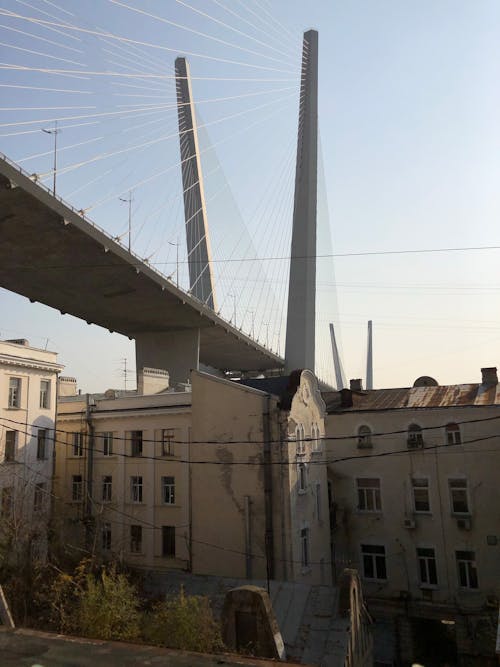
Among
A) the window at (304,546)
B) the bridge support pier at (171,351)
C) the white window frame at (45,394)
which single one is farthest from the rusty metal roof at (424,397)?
the bridge support pier at (171,351)

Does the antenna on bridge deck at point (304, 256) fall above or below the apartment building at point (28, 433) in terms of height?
above

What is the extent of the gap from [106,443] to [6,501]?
4565mm

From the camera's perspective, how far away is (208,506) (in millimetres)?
19656

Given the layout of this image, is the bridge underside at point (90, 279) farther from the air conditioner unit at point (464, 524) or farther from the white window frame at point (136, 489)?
the air conditioner unit at point (464, 524)

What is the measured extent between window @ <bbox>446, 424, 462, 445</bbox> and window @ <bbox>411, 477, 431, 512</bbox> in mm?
2123

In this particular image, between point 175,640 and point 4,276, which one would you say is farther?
point 4,276

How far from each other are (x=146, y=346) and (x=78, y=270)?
17.1 metres

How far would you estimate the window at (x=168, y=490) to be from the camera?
21.3 meters

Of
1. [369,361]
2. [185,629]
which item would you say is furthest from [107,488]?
[369,361]

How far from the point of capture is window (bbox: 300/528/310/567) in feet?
63.7

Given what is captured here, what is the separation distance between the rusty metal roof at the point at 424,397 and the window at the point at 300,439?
23.2 ft

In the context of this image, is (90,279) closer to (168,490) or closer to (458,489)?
(168,490)

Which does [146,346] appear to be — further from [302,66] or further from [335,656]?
[335,656]

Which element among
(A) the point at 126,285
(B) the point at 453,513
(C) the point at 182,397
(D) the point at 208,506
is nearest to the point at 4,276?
(A) the point at 126,285
